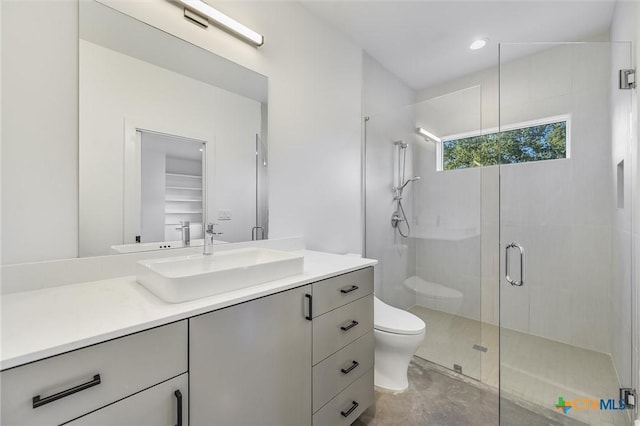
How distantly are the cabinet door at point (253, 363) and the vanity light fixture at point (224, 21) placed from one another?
4.73 ft

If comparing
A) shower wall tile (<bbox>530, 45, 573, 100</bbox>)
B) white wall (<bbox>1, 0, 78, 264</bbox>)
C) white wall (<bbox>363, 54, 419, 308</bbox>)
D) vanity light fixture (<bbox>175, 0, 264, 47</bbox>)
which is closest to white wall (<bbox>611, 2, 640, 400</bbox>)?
shower wall tile (<bbox>530, 45, 573, 100</bbox>)

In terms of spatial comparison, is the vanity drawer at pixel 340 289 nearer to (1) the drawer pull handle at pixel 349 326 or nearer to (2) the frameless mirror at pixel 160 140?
(1) the drawer pull handle at pixel 349 326

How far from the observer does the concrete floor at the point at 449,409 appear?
1.56 meters

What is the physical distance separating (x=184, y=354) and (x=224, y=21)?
160cm

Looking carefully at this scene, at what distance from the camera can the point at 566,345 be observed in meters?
1.67

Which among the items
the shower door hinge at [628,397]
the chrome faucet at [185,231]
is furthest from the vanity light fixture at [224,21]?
the shower door hinge at [628,397]

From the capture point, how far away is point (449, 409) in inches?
65.8

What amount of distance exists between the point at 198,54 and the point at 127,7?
32 cm

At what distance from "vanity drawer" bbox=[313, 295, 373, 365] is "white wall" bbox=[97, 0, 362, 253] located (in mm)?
705

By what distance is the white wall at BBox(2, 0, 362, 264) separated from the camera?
3.18 ft

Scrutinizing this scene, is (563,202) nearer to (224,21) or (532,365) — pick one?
(532,365)

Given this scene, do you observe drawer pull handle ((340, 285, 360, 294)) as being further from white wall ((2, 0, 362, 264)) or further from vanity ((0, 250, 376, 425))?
white wall ((2, 0, 362, 264))

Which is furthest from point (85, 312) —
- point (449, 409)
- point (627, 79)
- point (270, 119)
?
point (627, 79)

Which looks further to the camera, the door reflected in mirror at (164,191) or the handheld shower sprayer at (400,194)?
the handheld shower sprayer at (400,194)
